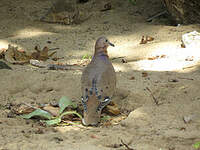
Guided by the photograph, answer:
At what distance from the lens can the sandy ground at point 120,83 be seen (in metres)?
3.46

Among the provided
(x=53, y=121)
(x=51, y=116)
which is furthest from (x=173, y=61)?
(x=53, y=121)

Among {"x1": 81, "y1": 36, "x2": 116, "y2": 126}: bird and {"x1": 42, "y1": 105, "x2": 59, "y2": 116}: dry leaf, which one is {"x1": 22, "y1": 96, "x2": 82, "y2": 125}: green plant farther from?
{"x1": 81, "y1": 36, "x2": 116, "y2": 126}: bird

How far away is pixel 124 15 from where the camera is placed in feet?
30.9

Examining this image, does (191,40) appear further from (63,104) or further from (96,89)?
(63,104)

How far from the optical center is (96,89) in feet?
13.6

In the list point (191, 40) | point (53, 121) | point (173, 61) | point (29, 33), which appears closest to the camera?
point (53, 121)

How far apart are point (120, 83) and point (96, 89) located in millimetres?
910

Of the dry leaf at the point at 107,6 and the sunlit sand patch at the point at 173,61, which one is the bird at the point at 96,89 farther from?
the dry leaf at the point at 107,6

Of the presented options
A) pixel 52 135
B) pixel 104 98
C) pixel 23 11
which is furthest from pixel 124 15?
pixel 52 135

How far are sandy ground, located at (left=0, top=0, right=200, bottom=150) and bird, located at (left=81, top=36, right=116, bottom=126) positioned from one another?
199 mm

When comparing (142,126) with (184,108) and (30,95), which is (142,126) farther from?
(30,95)

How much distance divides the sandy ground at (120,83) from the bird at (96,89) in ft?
0.65

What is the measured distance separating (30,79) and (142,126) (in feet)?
6.71

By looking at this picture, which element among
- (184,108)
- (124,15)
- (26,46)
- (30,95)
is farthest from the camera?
(124,15)
